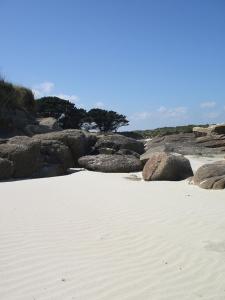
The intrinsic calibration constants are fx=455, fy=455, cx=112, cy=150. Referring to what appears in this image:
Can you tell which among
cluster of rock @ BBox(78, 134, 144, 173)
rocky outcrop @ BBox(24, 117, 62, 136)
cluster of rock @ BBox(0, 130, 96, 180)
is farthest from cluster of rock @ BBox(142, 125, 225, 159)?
rocky outcrop @ BBox(24, 117, 62, 136)

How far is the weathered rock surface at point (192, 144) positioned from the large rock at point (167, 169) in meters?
6.39

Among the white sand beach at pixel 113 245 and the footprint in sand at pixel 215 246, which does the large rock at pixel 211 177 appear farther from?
the footprint in sand at pixel 215 246

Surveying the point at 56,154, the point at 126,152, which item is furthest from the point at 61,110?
the point at 56,154

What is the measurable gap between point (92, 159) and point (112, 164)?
0.97 metres

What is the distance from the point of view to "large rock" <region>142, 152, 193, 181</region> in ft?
39.0

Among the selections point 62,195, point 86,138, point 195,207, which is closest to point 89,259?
point 195,207

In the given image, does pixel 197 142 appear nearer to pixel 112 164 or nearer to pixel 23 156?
pixel 112 164

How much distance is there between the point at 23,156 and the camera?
13.5 metres

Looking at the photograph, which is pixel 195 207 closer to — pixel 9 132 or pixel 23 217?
pixel 23 217

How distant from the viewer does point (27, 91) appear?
2456 centimetres

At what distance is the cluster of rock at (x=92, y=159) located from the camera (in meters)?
11.9

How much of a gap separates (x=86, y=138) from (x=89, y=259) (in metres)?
12.5

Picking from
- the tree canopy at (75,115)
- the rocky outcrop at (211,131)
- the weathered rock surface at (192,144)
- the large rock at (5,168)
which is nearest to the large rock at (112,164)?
the large rock at (5,168)

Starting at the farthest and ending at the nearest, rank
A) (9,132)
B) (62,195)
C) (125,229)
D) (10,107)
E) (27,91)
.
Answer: (27,91), (10,107), (9,132), (62,195), (125,229)
